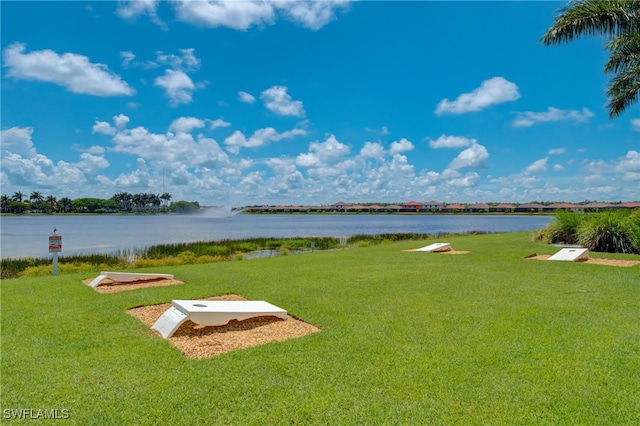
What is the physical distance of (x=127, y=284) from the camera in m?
8.76

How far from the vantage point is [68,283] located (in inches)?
349

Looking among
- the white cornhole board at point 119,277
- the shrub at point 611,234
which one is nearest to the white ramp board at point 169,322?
the white cornhole board at point 119,277

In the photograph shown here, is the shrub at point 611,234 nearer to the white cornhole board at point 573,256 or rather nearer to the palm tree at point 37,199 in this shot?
the white cornhole board at point 573,256

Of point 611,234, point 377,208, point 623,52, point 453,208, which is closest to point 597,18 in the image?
point 623,52

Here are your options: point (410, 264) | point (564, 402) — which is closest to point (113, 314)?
point (564, 402)

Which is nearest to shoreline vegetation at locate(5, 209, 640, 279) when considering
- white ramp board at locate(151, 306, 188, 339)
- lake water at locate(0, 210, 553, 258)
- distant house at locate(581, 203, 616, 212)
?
lake water at locate(0, 210, 553, 258)

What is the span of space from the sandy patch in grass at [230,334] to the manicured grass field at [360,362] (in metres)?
0.21

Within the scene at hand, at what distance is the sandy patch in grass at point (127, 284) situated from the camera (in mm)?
A: 8172

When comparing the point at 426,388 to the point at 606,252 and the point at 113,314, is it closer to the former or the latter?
the point at 113,314

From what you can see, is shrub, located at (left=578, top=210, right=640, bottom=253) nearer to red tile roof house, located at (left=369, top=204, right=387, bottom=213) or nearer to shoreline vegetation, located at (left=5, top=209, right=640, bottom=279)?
shoreline vegetation, located at (left=5, top=209, right=640, bottom=279)

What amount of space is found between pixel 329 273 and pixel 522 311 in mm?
4680

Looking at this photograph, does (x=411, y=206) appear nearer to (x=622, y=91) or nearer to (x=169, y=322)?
(x=622, y=91)

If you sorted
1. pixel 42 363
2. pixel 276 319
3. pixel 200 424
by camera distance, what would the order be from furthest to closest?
1. pixel 276 319
2. pixel 42 363
3. pixel 200 424

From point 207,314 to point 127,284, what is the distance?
14.5ft
